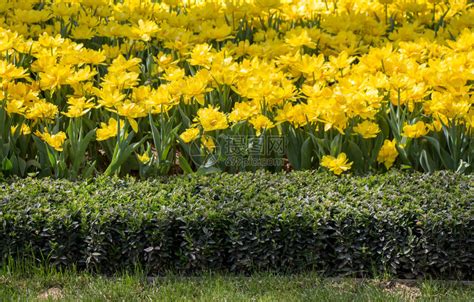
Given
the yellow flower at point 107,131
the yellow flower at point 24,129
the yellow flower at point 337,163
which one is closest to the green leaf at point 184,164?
the yellow flower at point 107,131

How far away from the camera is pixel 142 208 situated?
3.77 meters

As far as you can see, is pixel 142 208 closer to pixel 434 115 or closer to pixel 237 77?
pixel 237 77

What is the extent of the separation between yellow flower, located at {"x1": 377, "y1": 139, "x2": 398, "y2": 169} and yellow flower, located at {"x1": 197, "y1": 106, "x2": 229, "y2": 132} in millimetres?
777

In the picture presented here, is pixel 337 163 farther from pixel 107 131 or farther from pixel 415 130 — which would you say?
pixel 107 131

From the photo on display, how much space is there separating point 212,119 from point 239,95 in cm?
55

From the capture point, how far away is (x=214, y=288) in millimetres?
3541

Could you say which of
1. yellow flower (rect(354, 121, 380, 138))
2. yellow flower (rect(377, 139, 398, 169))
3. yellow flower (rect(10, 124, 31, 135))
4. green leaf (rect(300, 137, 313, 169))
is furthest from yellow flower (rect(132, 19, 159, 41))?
yellow flower (rect(377, 139, 398, 169))

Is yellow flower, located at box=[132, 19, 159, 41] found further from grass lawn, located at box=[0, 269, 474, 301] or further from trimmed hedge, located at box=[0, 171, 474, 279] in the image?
grass lawn, located at box=[0, 269, 474, 301]

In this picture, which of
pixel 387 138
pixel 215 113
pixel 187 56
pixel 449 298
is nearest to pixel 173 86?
pixel 215 113

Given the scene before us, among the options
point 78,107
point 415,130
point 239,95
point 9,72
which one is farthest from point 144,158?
point 415,130

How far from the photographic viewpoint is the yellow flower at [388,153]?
170 inches

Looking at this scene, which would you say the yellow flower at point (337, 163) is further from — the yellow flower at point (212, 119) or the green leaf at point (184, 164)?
the green leaf at point (184, 164)

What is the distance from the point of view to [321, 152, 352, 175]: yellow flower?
13.6ft

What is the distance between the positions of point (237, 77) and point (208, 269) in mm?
1338
